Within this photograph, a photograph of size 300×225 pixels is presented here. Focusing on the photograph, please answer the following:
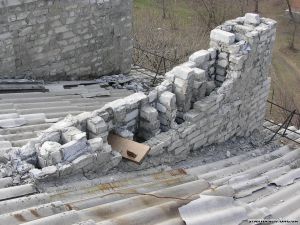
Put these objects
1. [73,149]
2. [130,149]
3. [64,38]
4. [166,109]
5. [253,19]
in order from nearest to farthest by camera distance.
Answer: [73,149], [130,149], [166,109], [253,19], [64,38]

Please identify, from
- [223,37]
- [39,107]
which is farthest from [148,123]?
[39,107]

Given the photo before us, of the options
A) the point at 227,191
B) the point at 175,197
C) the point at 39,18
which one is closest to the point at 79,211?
the point at 175,197

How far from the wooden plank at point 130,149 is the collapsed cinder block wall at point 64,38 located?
386 cm

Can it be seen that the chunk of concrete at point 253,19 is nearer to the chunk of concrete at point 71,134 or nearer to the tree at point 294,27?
the chunk of concrete at point 71,134

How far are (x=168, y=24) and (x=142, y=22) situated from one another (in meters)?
2.65

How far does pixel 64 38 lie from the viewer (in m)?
9.61

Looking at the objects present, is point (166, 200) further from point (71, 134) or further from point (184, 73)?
point (184, 73)

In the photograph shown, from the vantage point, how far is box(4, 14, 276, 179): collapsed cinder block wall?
17.0 ft

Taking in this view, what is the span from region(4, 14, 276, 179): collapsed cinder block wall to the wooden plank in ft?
0.34

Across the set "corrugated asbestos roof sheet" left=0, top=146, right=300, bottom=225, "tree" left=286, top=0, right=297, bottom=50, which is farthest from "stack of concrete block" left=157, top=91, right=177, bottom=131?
"tree" left=286, top=0, right=297, bottom=50

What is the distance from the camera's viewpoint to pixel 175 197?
16.8 feet

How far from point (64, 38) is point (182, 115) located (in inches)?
156

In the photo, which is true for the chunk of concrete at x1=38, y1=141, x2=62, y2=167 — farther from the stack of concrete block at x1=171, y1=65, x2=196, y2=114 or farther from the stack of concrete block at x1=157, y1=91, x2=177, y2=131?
the stack of concrete block at x1=171, y1=65, x2=196, y2=114

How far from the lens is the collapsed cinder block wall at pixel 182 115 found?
17.0 feet
